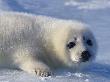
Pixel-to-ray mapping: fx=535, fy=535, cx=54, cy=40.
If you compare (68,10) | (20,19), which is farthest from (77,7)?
(20,19)

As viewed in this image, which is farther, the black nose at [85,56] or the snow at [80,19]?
the black nose at [85,56]

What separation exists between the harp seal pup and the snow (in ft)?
0.47

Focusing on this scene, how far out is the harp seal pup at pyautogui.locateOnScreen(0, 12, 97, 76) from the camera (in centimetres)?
548

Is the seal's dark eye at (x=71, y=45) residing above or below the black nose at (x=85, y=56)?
above

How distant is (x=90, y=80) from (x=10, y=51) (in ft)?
3.07

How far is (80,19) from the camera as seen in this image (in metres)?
10.1

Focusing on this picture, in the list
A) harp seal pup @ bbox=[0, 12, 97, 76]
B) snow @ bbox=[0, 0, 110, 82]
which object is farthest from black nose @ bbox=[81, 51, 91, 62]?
snow @ bbox=[0, 0, 110, 82]

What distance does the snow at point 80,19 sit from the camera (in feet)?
17.0

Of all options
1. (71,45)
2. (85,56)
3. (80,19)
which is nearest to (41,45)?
(71,45)

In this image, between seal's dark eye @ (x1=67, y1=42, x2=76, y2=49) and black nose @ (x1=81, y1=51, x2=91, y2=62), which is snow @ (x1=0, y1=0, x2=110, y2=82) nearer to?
black nose @ (x1=81, y1=51, x2=91, y2=62)

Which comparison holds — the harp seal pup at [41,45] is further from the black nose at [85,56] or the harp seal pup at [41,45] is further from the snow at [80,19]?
the snow at [80,19]

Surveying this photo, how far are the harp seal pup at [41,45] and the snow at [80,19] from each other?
14 cm

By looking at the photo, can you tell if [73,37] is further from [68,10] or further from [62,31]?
[68,10]

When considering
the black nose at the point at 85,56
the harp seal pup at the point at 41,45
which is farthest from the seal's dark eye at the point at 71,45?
the black nose at the point at 85,56
